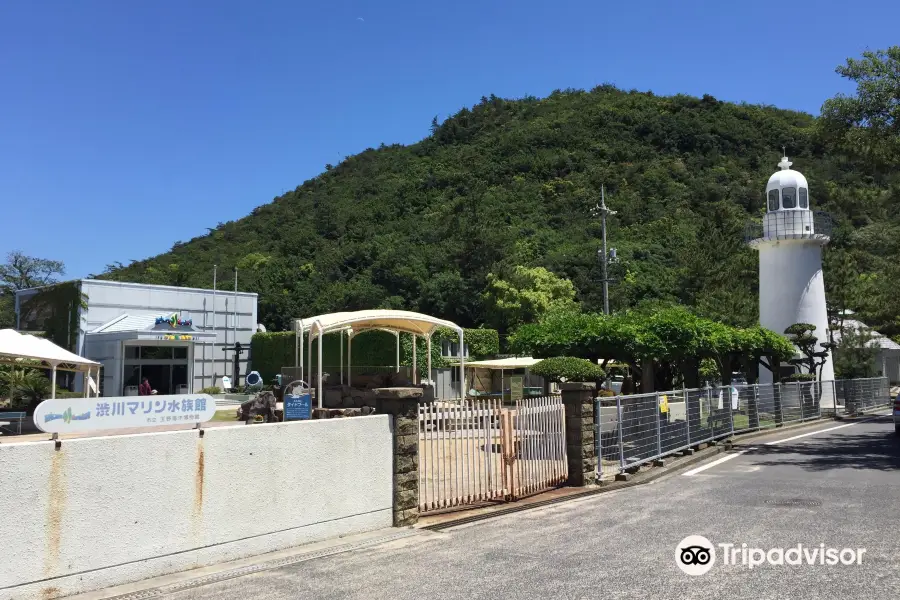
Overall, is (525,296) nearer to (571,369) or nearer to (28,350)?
(571,369)

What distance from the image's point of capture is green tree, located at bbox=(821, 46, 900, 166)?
57.1 ft

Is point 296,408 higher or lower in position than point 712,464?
higher

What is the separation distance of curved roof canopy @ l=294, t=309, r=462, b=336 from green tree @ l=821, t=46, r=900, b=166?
1156 centimetres

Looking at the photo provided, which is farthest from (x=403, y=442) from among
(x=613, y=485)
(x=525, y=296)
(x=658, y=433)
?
(x=525, y=296)

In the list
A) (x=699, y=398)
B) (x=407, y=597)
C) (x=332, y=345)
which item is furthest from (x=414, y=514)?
(x=332, y=345)

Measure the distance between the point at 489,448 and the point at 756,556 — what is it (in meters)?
3.92

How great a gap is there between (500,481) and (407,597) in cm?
467

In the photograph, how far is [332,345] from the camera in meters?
40.1

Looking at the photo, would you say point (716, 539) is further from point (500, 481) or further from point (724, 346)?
point (724, 346)

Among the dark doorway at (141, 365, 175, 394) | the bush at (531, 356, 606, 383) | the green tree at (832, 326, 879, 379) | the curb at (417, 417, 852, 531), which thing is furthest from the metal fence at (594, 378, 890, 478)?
the dark doorway at (141, 365, 175, 394)

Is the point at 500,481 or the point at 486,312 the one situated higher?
the point at 486,312

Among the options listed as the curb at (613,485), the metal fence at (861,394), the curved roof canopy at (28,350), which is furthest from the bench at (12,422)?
the metal fence at (861,394)

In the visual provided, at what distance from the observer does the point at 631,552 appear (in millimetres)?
6984

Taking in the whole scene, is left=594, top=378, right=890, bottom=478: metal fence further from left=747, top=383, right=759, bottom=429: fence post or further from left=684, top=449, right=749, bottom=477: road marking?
left=684, top=449, right=749, bottom=477: road marking
